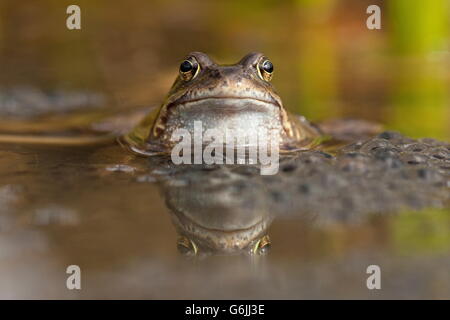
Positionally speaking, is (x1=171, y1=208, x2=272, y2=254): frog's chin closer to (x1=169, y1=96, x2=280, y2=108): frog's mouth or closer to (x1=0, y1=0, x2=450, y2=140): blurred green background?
(x1=169, y1=96, x2=280, y2=108): frog's mouth

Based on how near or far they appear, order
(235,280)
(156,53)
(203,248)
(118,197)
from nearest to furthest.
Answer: (235,280), (203,248), (118,197), (156,53)

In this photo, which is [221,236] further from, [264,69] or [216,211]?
[264,69]

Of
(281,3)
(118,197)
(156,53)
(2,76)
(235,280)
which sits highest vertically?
(281,3)

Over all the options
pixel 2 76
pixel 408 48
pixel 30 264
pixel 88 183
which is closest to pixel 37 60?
pixel 2 76

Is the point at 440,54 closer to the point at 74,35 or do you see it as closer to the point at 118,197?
the point at 74,35

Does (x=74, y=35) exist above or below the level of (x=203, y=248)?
above

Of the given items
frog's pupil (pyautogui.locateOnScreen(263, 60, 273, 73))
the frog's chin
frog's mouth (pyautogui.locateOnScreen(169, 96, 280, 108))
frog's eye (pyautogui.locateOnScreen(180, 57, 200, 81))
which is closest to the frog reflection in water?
the frog's chin

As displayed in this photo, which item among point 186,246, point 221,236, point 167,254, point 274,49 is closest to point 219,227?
point 221,236

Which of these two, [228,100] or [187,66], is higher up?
[187,66]
